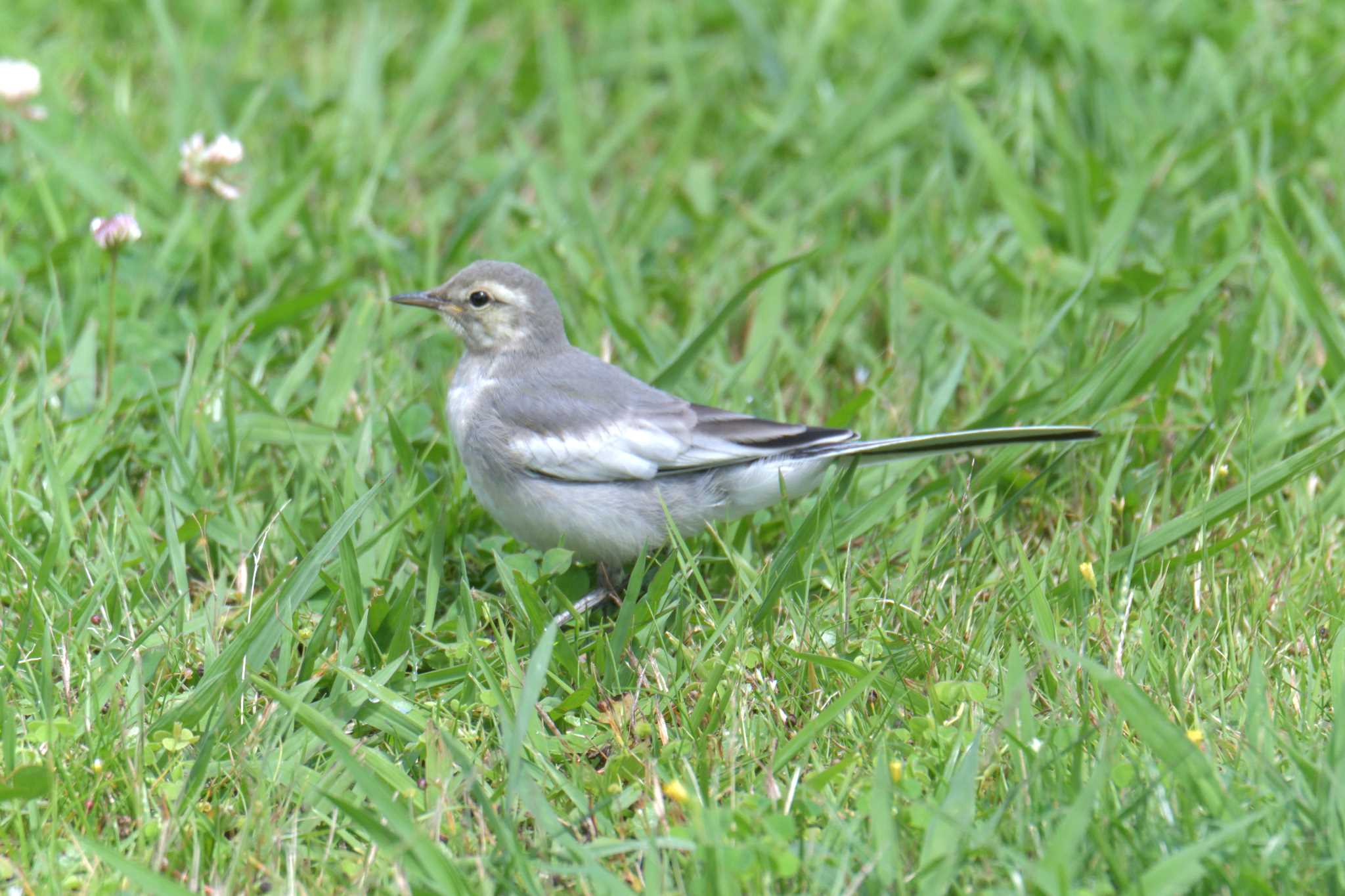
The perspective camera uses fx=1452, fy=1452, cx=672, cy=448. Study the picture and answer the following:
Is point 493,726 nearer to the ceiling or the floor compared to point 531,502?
nearer to the floor

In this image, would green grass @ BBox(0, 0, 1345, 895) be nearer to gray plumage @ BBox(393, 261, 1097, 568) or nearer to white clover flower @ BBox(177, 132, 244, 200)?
gray plumage @ BBox(393, 261, 1097, 568)

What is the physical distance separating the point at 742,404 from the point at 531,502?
3.89 feet

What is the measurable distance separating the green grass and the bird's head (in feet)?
1.40

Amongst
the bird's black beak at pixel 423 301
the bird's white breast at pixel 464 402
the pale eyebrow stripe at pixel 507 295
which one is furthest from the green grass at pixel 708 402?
the pale eyebrow stripe at pixel 507 295

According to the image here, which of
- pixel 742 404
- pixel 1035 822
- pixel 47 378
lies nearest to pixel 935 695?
pixel 1035 822

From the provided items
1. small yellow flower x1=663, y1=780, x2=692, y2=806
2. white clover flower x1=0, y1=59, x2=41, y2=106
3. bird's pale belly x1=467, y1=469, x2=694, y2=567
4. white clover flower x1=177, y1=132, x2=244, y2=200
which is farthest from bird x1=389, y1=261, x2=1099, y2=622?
white clover flower x1=0, y1=59, x2=41, y2=106

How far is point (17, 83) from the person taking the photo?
19.0ft

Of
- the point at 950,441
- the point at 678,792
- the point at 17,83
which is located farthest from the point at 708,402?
the point at 17,83

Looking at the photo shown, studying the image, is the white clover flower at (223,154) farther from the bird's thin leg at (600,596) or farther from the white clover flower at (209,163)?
the bird's thin leg at (600,596)

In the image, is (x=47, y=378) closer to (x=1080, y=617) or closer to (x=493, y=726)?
(x=493, y=726)

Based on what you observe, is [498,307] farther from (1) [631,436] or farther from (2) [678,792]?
(2) [678,792]

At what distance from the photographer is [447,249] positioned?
6.25 metres

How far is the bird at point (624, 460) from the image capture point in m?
4.42

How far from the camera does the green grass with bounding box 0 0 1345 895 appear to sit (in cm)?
321
